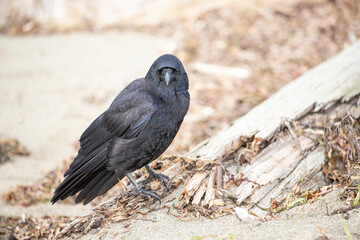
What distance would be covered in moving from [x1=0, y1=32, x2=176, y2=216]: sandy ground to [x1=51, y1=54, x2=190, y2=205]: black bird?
0.79m

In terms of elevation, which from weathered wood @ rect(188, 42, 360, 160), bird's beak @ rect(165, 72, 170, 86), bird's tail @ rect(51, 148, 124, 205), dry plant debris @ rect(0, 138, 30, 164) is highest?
dry plant debris @ rect(0, 138, 30, 164)

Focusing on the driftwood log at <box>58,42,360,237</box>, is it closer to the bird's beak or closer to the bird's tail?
the bird's tail

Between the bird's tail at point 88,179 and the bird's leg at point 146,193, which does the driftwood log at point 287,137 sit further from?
the bird's tail at point 88,179

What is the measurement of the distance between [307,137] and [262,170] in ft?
1.95

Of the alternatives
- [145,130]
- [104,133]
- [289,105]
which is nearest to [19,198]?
[104,133]

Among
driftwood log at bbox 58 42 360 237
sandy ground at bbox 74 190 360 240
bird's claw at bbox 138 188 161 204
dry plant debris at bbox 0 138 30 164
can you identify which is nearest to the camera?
sandy ground at bbox 74 190 360 240

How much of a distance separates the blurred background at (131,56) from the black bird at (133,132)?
114cm

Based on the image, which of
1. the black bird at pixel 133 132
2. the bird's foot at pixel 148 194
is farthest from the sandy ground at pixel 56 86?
the bird's foot at pixel 148 194

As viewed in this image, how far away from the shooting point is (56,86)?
21.6 ft

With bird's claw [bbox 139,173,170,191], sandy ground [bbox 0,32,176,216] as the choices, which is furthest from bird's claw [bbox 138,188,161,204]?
sandy ground [bbox 0,32,176,216]

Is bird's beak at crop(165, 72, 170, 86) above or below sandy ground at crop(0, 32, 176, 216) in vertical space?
below

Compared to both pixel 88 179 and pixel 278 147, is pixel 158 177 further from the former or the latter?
pixel 278 147

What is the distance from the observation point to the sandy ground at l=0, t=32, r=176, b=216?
5086mm

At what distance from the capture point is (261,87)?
6453mm
